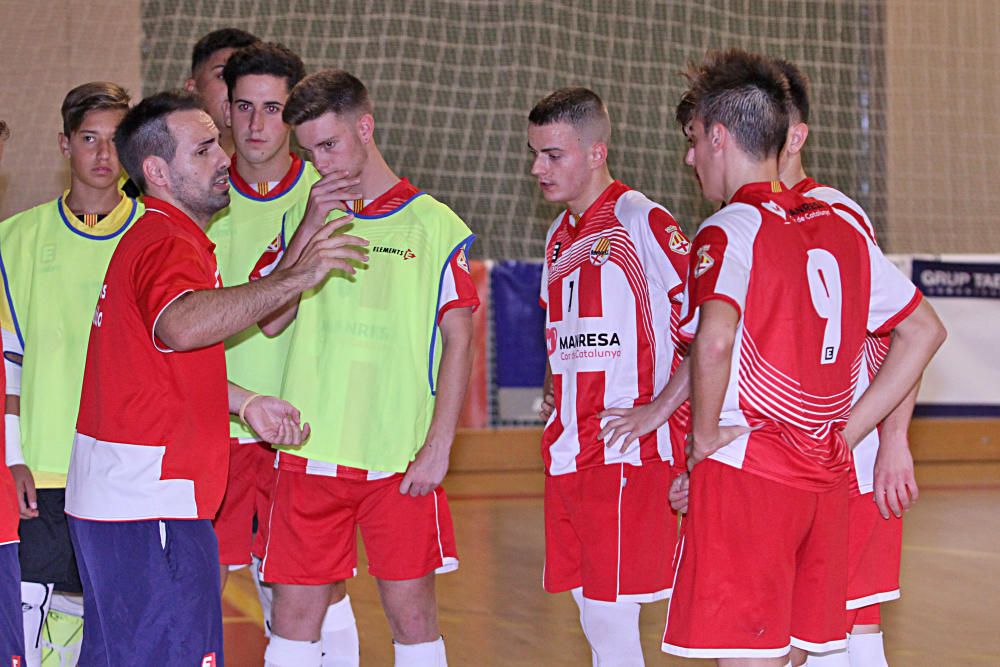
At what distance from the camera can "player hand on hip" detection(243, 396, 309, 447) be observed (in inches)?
122

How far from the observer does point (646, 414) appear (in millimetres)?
3387

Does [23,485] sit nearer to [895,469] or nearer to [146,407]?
[146,407]

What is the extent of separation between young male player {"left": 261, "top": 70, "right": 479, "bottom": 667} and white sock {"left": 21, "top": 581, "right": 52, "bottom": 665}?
0.74 m

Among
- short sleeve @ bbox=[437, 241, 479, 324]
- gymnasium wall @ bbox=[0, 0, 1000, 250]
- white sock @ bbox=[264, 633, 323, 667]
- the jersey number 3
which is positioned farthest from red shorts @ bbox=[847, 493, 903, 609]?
gymnasium wall @ bbox=[0, 0, 1000, 250]

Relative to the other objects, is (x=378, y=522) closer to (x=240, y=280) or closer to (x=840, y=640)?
(x=240, y=280)

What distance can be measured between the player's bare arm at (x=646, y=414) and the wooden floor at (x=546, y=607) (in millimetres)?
1438

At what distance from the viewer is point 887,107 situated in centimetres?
1028

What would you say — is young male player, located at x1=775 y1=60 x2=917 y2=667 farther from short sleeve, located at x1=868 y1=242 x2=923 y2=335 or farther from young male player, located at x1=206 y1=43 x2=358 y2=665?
young male player, located at x1=206 y1=43 x2=358 y2=665

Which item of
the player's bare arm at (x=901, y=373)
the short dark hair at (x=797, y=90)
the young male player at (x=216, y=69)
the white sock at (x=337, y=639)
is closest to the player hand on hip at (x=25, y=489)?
the white sock at (x=337, y=639)

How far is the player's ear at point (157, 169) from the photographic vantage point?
10.3 ft

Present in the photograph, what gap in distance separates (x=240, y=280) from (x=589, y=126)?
49.9 inches

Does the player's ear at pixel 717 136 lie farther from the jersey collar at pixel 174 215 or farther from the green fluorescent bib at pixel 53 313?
the green fluorescent bib at pixel 53 313

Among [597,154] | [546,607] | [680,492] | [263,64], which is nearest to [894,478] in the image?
[680,492]

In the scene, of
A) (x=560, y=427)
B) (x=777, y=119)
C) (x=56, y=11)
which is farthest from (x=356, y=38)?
(x=777, y=119)
